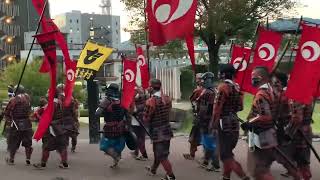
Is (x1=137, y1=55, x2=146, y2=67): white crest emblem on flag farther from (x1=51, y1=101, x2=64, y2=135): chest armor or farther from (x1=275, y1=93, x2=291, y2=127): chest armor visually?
(x1=275, y1=93, x2=291, y2=127): chest armor

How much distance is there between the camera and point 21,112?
10406 millimetres

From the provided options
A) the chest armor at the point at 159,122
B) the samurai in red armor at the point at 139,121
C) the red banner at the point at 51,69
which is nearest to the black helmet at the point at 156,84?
the chest armor at the point at 159,122

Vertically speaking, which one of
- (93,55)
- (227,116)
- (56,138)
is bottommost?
(56,138)

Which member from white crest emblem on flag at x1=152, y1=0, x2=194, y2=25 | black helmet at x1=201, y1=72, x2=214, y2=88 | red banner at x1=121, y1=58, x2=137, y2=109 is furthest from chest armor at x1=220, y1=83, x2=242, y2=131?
red banner at x1=121, y1=58, x2=137, y2=109

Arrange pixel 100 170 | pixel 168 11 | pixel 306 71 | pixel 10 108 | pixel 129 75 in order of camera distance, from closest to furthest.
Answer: pixel 306 71, pixel 168 11, pixel 100 170, pixel 10 108, pixel 129 75

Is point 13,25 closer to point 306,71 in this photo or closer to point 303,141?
point 303,141

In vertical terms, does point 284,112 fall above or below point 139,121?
above

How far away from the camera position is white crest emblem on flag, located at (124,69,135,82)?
1084 cm

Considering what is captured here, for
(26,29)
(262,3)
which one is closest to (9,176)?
(262,3)

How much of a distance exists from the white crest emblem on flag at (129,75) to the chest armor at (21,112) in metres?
2.00

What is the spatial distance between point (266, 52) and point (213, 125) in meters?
2.59

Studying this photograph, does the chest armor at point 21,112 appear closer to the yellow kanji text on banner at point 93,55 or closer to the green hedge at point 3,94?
the yellow kanji text on banner at point 93,55

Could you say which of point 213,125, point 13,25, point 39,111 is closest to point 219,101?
point 213,125

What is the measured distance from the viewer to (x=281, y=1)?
106 feet
